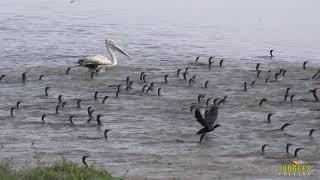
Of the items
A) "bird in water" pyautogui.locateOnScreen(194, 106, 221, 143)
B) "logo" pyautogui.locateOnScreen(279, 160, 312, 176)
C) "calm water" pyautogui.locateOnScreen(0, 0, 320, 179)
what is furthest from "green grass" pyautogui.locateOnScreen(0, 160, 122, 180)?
"bird in water" pyautogui.locateOnScreen(194, 106, 221, 143)

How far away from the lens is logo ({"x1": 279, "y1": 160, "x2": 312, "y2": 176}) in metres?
14.1

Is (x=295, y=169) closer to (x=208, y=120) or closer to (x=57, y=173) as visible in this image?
(x=208, y=120)

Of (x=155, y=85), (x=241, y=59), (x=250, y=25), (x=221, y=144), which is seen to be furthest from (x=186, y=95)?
(x=250, y=25)

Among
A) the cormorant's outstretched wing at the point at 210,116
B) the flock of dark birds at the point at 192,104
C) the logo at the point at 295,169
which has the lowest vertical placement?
the logo at the point at 295,169

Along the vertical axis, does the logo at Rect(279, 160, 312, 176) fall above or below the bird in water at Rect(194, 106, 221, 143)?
below

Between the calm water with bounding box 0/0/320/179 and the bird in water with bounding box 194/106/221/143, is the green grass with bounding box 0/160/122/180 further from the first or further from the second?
the bird in water with bounding box 194/106/221/143

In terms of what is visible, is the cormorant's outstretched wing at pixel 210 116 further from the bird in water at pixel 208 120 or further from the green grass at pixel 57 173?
the green grass at pixel 57 173

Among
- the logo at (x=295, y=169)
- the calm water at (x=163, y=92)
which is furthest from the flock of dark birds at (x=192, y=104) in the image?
the logo at (x=295, y=169)

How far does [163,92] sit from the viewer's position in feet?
70.6

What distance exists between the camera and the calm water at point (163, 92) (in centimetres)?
1538

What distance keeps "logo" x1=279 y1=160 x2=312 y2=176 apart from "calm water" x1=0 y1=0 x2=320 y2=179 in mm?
143

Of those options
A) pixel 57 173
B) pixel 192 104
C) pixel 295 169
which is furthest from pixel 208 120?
pixel 57 173

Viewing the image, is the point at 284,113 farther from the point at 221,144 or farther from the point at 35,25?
the point at 35,25

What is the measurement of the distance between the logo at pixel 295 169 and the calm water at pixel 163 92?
143mm
